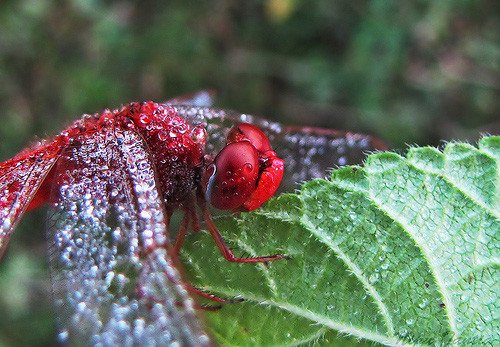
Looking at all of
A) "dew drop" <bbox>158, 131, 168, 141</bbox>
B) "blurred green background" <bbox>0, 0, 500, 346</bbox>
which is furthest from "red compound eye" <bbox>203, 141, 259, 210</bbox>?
"blurred green background" <bbox>0, 0, 500, 346</bbox>

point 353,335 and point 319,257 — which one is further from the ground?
point 319,257

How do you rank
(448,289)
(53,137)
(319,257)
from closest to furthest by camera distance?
1. (448,289)
2. (319,257)
3. (53,137)

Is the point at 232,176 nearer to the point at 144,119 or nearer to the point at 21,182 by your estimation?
the point at 144,119

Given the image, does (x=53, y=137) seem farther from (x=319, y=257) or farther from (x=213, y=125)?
(x=319, y=257)

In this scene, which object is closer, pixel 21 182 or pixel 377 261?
pixel 377 261

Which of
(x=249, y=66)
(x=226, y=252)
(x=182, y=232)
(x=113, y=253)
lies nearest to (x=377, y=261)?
(x=226, y=252)

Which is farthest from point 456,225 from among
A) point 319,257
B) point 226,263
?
point 226,263
